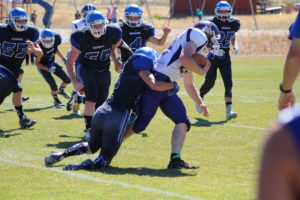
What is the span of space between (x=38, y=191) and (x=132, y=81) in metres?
1.67

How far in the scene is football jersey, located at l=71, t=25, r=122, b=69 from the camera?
8219 mm

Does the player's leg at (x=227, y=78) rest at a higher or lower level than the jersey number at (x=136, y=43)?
lower

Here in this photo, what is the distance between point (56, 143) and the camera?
855 cm

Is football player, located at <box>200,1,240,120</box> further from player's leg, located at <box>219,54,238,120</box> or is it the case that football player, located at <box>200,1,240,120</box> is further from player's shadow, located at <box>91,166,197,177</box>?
player's shadow, located at <box>91,166,197,177</box>

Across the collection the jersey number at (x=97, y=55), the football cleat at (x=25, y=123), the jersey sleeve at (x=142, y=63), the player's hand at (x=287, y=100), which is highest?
the player's hand at (x=287, y=100)

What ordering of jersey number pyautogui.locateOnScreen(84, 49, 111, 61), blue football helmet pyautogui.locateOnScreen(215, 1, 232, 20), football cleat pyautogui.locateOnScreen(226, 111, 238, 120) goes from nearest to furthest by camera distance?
jersey number pyautogui.locateOnScreen(84, 49, 111, 61)
football cleat pyautogui.locateOnScreen(226, 111, 238, 120)
blue football helmet pyautogui.locateOnScreen(215, 1, 232, 20)

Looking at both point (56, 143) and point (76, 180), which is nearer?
point (76, 180)

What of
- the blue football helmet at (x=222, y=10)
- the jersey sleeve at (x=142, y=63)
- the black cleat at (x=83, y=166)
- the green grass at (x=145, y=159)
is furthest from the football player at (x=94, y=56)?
the blue football helmet at (x=222, y=10)

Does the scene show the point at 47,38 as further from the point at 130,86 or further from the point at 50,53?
the point at 130,86

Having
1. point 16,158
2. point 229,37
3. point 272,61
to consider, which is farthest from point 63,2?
point 16,158

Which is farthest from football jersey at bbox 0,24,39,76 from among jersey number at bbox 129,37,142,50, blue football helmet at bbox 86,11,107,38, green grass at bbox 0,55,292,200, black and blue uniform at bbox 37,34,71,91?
black and blue uniform at bbox 37,34,71,91

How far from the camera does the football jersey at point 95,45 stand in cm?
822

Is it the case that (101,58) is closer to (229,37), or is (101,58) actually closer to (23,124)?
(23,124)

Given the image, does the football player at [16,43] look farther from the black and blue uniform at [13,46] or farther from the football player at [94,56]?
the football player at [94,56]
